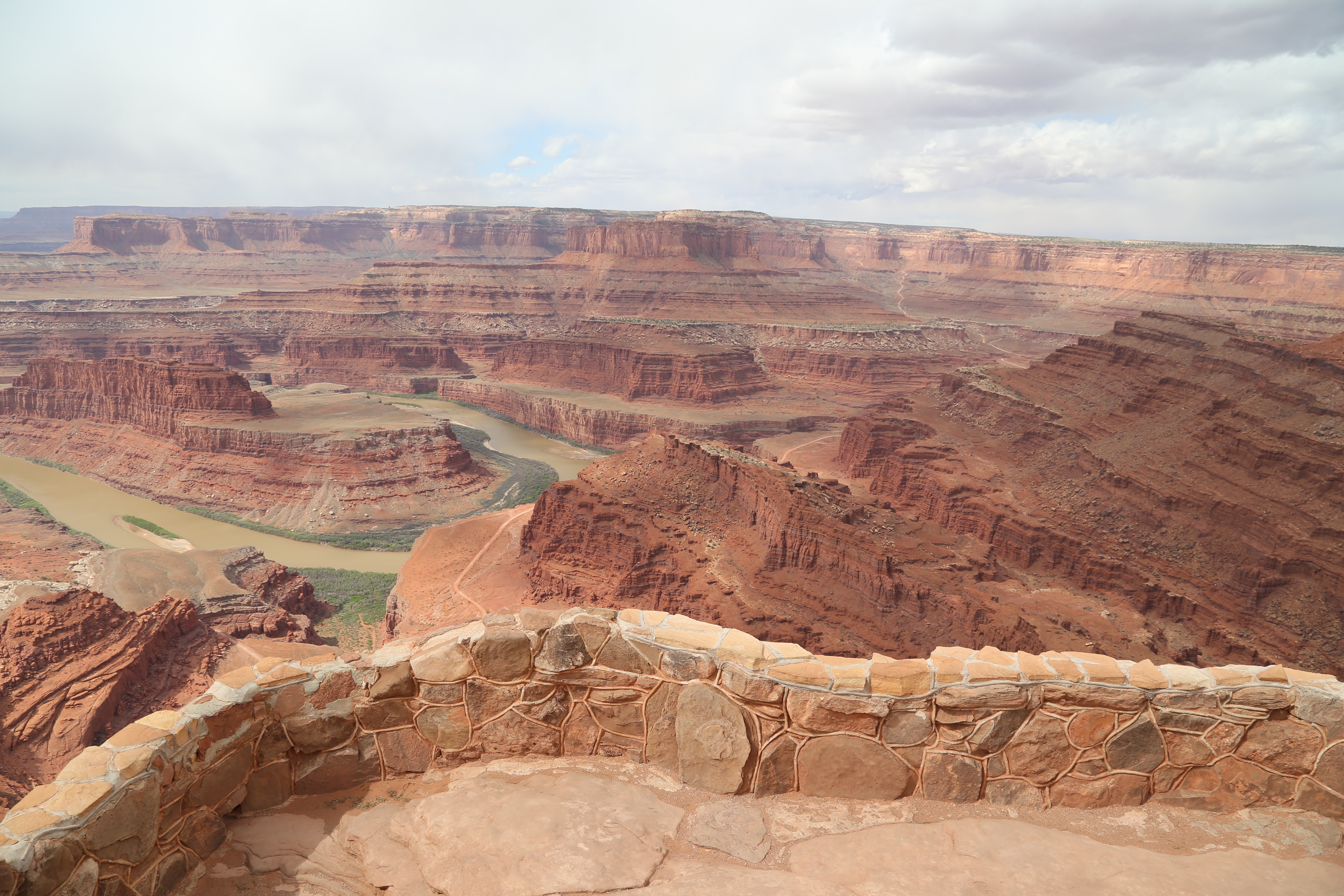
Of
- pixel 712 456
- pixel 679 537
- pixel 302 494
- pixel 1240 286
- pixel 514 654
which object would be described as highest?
pixel 1240 286

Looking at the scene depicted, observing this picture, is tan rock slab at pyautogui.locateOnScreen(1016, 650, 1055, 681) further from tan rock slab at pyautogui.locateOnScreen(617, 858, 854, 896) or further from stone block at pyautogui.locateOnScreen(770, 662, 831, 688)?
tan rock slab at pyautogui.locateOnScreen(617, 858, 854, 896)

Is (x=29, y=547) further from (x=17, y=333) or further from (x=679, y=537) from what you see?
(x=17, y=333)

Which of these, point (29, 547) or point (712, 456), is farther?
point (29, 547)

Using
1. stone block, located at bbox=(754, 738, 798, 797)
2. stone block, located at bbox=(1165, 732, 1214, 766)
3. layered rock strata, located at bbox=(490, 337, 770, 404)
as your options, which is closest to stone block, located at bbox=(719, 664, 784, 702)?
stone block, located at bbox=(754, 738, 798, 797)

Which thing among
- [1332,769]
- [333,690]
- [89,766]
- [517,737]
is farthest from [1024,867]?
[89,766]

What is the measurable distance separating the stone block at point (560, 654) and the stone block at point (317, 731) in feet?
6.39

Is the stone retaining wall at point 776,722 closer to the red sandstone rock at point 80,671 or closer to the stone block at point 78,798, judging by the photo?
the stone block at point 78,798

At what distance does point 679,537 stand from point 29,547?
34.4m

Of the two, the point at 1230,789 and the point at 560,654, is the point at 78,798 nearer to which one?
the point at 560,654

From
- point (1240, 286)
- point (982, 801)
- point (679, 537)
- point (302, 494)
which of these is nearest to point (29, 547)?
point (302, 494)

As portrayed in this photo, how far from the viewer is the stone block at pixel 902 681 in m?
7.08

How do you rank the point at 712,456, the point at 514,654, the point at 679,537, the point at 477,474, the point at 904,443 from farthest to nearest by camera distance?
1. the point at 477,474
2. the point at 904,443
3. the point at 712,456
4. the point at 679,537
5. the point at 514,654

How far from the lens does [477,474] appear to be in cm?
6075

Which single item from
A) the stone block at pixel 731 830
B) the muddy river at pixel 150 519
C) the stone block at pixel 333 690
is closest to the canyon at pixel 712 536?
the stone block at pixel 333 690
